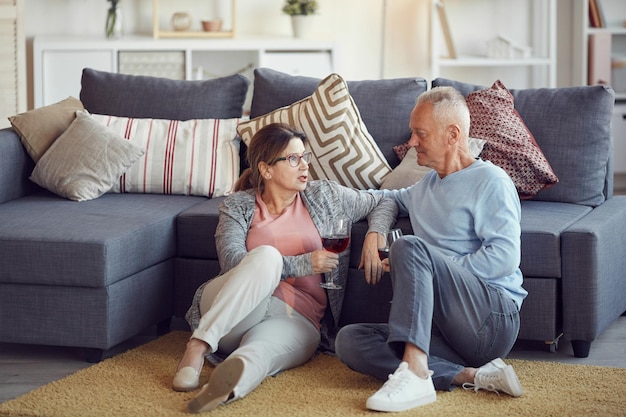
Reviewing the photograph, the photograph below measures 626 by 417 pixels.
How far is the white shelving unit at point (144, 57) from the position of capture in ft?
20.1

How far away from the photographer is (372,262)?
295 centimetres

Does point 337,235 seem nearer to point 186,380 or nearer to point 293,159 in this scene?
point 293,159

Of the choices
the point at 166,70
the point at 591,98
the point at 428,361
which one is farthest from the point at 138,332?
the point at 166,70

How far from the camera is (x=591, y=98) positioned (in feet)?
11.8

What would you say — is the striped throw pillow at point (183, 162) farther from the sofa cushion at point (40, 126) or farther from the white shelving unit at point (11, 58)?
the white shelving unit at point (11, 58)

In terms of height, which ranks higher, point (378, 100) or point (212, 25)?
point (212, 25)

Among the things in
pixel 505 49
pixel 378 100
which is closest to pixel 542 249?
pixel 378 100

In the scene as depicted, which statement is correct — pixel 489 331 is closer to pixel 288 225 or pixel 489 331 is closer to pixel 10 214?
pixel 288 225

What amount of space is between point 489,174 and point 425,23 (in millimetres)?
4040

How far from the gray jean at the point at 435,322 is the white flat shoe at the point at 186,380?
1.36 feet

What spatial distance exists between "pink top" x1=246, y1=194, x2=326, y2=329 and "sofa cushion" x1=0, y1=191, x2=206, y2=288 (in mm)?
416

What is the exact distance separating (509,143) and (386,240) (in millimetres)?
935

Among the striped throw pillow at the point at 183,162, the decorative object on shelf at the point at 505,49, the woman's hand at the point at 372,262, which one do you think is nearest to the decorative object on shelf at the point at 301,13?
the decorative object on shelf at the point at 505,49

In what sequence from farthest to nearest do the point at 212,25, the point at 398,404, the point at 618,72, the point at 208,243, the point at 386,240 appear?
the point at 618,72 → the point at 212,25 → the point at 208,243 → the point at 386,240 → the point at 398,404
